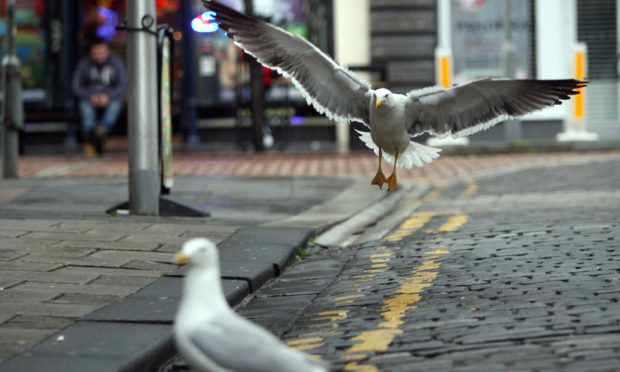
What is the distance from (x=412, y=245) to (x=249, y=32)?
192 centimetres

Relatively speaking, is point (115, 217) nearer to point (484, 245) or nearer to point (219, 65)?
point (484, 245)

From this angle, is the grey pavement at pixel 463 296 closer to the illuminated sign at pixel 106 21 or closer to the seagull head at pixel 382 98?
the seagull head at pixel 382 98

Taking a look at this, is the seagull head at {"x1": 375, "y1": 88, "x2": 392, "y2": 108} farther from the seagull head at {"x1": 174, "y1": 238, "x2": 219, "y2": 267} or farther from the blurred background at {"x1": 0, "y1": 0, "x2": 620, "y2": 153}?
the blurred background at {"x1": 0, "y1": 0, "x2": 620, "y2": 153}

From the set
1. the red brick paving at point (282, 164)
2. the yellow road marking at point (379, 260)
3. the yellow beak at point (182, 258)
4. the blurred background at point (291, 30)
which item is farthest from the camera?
the blurred background at point (291, 30)

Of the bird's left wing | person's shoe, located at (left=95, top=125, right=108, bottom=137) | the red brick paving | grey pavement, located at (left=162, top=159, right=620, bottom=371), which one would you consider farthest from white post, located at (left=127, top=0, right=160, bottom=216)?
person's shoe, located at (left=95, top=125, right=108, bottom=137)

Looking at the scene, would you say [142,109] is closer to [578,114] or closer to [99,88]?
[99,88]

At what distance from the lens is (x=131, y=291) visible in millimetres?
5266

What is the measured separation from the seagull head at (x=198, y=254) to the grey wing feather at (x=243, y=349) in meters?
0.19

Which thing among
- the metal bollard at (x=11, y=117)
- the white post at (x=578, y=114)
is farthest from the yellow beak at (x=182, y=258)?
the white post at (x=578, y=114)

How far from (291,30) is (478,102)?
1093 cm

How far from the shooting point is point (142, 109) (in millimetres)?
8281

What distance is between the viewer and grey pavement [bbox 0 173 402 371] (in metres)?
4.10

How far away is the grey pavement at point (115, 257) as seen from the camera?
13.5 feet

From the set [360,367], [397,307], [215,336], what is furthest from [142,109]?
[215,336]
